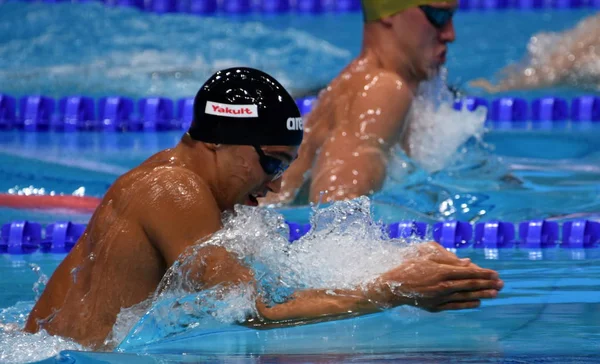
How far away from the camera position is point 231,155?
109 inches

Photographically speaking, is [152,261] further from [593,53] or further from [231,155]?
[593,53]

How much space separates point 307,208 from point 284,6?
5179 millimetres

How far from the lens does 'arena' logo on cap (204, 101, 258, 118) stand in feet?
9.01

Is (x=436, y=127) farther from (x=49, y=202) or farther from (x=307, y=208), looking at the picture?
(x=49, y=202)

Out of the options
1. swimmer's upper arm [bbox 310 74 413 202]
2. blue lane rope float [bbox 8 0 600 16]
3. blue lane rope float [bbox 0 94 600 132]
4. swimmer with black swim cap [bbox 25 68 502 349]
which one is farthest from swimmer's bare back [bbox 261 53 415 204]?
blue lane rope float [bbox 8 0 600 16]

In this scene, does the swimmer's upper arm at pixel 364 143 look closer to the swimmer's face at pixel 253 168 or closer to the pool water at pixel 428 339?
the pool water at pixel 428 339

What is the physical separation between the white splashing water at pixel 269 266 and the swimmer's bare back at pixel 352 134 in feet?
3.26

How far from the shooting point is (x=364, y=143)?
4199 millimetres

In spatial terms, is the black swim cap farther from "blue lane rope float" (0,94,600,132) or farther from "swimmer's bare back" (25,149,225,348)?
"blue lane rope float" (0,94,600,132)

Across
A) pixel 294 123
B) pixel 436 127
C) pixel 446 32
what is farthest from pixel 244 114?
pixel 436 127

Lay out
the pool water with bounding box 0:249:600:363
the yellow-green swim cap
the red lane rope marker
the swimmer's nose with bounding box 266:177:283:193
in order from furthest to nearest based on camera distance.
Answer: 1. the red lane rope marker
2. the yellow-green swim cap
3. the swimmer's nose with bounding box 266:177:283:193
4. the pool water with bounding box 0:249:600:363

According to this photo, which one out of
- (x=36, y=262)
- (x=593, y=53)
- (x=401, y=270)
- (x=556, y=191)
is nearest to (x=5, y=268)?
(x=36, y=262)

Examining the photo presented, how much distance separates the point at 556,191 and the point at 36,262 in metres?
2.39

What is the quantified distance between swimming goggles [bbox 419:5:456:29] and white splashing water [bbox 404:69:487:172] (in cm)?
26
